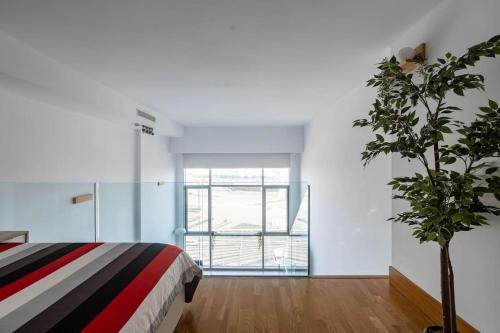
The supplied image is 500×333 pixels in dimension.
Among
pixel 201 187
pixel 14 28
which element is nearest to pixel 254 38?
pixel 14 28

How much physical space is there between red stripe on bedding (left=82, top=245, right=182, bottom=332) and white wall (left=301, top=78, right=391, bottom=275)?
7.34 feet

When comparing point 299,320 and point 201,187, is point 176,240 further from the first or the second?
point 299,320

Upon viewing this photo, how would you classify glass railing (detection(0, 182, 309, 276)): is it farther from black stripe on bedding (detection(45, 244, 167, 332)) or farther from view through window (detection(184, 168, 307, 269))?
black stripe on bedding (detection(45, 244, 167, 332))

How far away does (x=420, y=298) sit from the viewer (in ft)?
7.08

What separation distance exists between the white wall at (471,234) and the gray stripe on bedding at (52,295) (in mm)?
2127

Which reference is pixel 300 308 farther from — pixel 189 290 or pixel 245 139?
pixel 245 139

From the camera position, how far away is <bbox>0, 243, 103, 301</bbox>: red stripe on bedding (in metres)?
1.52

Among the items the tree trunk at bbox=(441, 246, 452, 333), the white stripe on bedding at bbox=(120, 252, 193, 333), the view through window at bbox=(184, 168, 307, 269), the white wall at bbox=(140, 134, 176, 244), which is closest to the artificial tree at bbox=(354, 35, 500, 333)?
the tree trunk at bbox=(441, 246, 452, 333)

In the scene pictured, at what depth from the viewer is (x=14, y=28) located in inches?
81.4

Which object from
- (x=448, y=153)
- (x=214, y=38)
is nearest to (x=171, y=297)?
(x=448, y=153)

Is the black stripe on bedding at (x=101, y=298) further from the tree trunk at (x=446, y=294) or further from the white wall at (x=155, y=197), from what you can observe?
the white wall at (x=155, y=197)

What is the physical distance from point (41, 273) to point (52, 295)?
374 millimetres

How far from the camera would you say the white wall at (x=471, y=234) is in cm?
145

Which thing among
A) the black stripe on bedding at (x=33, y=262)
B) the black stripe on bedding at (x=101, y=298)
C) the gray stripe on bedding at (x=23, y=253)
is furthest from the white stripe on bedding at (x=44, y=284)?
the gray stripe on bedding at (x=23, y=253)
